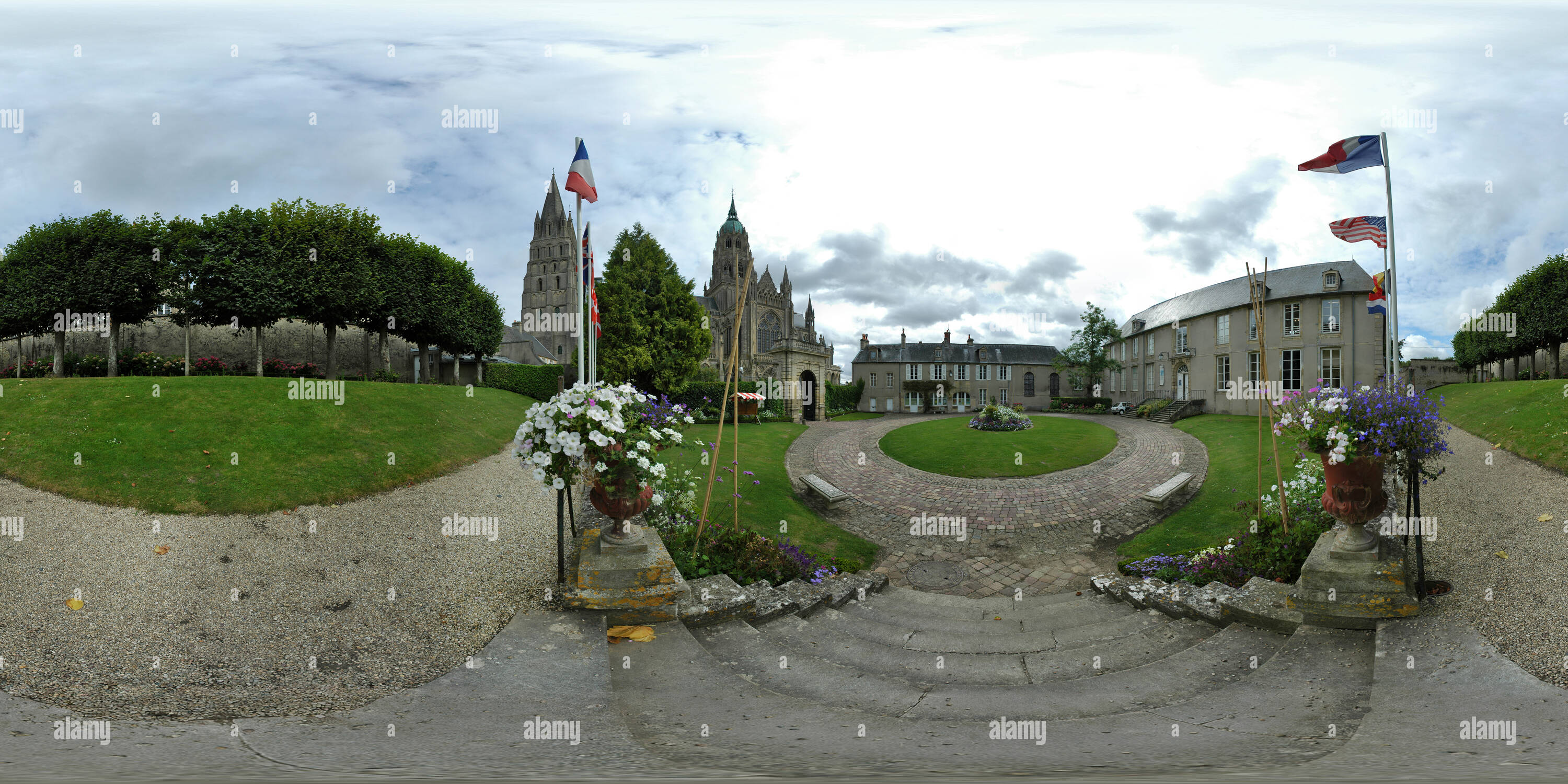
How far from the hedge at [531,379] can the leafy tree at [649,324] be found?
253cm

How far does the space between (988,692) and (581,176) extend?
801 centimetres

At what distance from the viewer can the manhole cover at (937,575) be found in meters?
8.80

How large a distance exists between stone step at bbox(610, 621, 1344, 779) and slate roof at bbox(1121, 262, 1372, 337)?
34847 millimetres

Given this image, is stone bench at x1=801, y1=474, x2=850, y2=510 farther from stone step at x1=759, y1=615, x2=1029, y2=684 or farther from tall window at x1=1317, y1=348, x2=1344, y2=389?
tall window at x1=1317, y1=348, x2=1344, y2=389

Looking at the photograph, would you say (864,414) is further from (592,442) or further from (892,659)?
(592,442)

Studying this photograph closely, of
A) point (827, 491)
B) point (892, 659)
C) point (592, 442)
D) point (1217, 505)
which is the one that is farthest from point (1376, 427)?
point (827, 491)

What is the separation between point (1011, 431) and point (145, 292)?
30.7 metres

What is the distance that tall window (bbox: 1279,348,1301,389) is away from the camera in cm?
2931

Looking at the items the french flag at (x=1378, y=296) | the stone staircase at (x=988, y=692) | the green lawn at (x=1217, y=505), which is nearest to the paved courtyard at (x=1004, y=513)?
the green lawn at (x=1217, y=505)

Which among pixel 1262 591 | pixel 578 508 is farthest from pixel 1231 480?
pixel 578 508

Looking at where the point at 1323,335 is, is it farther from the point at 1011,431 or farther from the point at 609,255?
the point at 609,255

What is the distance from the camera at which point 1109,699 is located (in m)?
4.52

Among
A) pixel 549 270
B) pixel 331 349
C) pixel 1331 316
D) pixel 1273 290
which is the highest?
pixel 549 270

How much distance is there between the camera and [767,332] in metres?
67.6
